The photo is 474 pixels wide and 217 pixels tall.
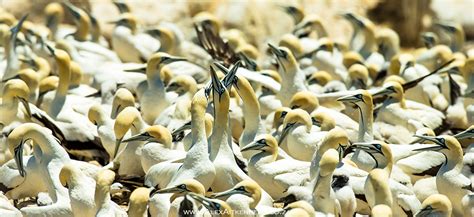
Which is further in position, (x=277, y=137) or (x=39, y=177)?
(x=277, y=137)

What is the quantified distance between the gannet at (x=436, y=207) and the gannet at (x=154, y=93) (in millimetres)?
4885

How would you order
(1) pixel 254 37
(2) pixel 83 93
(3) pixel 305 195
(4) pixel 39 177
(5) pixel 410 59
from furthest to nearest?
1. (1) pixel 254 37
2. (5) pixel 410 59
3. (2) pixel 83 93
4. (4) pixel 39 177
5. (3) pixel 305 195

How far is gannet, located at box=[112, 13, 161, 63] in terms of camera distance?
20562mm

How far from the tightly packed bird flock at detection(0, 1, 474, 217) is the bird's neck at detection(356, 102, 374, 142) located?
0.02 m

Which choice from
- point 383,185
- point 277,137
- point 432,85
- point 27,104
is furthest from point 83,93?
point 383,185

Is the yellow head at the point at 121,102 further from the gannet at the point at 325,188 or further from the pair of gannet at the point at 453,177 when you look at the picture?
the gannet at the point at 325,188

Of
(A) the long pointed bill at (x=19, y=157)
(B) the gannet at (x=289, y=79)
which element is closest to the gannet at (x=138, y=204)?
(A) the long pointed bill at (x=19, y=157)

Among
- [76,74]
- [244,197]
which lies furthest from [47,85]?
[244,197]

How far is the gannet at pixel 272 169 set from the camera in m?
13.9

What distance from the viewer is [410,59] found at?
1942cm

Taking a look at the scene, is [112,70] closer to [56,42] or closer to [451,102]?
[56,42]

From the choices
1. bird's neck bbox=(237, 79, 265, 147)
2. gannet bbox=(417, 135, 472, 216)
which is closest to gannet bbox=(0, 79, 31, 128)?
bird's neck bbox=(237, 79, 265, 147)

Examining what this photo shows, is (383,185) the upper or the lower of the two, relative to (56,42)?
upper

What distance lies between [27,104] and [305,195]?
421 cm
